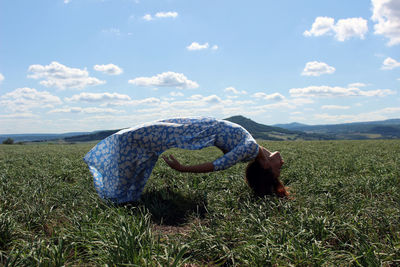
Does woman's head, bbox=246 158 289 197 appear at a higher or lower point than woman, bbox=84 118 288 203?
lower

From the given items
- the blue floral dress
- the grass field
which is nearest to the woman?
the blue floral dress

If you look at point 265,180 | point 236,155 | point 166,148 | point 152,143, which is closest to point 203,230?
point 236,155

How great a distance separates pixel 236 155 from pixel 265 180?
3.85ft

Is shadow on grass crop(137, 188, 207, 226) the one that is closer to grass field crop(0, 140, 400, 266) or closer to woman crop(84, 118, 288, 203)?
grass field crop(0, 140, 400, 266)

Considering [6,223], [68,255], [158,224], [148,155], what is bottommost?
[158,224]

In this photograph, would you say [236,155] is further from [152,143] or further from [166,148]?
[152,143]

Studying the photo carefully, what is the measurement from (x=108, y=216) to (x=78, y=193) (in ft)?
6.91

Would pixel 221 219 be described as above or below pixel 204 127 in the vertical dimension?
below

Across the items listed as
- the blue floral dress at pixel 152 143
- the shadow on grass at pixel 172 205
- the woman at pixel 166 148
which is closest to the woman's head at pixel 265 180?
the woman at pixel 166 148

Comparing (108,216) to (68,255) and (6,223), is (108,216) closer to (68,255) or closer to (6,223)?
(68,255)

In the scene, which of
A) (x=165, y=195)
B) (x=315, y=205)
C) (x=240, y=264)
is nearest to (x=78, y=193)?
(x=165, y=195)

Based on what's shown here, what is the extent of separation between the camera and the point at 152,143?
4.53 meters

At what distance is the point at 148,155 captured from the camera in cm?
472

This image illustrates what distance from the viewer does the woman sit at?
14.5 feet
